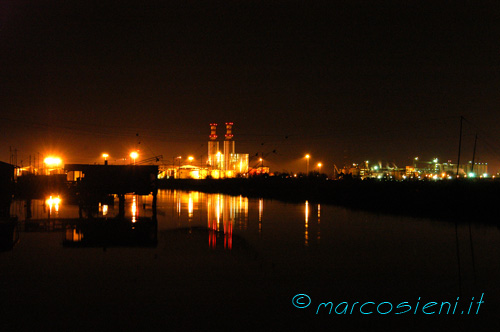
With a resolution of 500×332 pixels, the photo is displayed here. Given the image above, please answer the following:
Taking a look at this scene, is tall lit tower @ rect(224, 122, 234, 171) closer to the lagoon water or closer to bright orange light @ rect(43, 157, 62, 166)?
bright orange light @ rect(43, 157, 62, 166)

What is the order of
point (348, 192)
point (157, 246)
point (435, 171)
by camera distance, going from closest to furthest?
point (157, 246)
point (348, 192)
point (435, 171)

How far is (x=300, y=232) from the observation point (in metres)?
22.8

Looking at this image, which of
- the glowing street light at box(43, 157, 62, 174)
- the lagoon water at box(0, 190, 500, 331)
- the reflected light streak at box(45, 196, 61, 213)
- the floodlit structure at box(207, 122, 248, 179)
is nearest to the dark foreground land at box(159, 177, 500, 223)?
the lagoon water at box(0, 190, 500, 331)

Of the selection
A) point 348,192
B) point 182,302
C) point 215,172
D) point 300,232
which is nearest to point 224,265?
point 182,302

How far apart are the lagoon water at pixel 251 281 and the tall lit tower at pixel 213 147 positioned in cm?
13047

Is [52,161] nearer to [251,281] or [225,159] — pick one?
[225,159]

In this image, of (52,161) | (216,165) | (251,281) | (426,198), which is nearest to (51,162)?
(52,161)

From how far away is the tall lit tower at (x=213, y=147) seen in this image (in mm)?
152875

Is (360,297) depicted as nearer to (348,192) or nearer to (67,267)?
(67,267)

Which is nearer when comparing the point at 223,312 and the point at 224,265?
the point at 223,312

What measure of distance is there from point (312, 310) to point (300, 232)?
12.8 meters

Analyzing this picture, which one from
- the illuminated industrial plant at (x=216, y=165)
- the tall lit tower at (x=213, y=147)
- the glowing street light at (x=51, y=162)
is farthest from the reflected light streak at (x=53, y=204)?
the tall lit tower at (x=213, y=147)

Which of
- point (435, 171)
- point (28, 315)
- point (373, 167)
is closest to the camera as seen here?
point (28, 315)

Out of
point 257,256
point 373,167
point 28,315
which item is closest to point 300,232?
point 257,256
